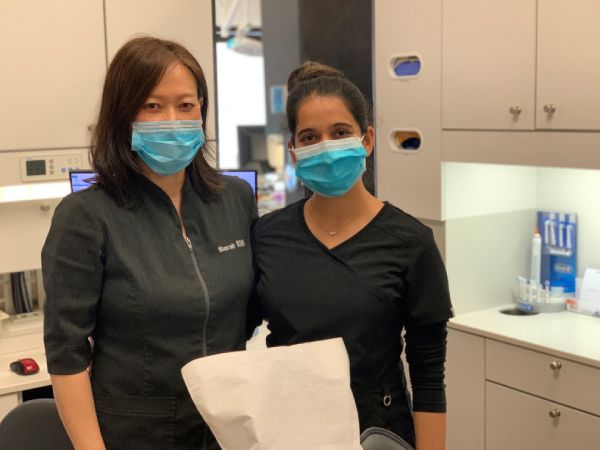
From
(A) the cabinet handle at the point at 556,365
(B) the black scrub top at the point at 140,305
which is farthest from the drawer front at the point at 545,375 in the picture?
Answer: (B) the black scrub top at the point at 140,305

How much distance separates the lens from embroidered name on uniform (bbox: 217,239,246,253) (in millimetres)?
1681

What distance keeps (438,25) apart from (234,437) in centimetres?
201

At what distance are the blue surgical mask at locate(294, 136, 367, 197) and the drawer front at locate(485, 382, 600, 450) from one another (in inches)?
57.6

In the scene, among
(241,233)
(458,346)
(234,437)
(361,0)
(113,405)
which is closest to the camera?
(234,437)

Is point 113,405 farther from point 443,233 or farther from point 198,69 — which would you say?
point 443,233

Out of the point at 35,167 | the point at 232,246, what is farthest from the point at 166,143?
the point at 35,167

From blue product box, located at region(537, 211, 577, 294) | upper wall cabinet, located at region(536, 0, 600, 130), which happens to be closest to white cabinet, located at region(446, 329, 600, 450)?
blue product box, located at region(537, 211, 577, 294)

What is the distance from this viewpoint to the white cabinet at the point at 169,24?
2857 millimetres

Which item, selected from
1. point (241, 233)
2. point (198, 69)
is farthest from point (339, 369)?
point (198, 69)

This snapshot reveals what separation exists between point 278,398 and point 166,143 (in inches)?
21.7

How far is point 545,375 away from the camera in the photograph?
2.74 m

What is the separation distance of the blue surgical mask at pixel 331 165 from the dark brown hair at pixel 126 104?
28cm

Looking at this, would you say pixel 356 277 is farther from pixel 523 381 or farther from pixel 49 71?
pixel 49 71

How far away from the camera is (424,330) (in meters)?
1.62
